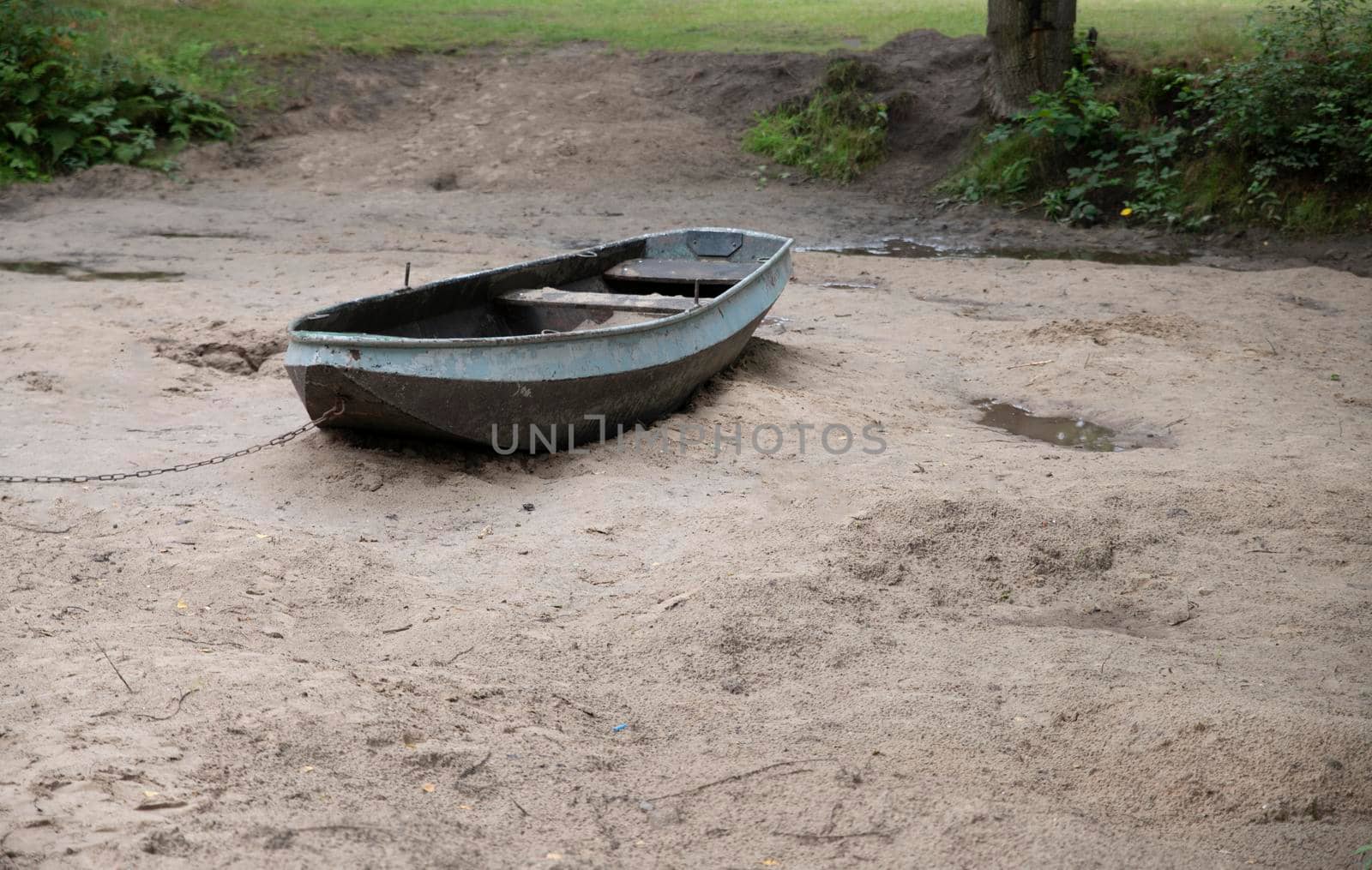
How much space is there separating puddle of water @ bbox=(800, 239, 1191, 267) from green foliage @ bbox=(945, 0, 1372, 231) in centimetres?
74

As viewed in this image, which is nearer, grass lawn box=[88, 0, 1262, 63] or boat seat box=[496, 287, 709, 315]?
boat seat box=[496, 287, 709, 315]

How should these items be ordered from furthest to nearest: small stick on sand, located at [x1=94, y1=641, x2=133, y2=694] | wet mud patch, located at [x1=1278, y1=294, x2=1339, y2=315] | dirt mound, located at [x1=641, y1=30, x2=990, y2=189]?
1. dirt mound, located at [x1=641, y1=30, x2=990, y2=189]
2. wet mud patch, located at [x1=1278, y1=294, x2=1339, y2=315]
3. small stick on sand, located at [x1=94, y1=641, x2=133, y2=694]

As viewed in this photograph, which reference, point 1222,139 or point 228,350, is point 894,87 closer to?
point 1222,139

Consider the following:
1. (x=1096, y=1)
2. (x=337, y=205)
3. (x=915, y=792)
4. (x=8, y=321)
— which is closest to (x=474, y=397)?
(x=915, y=792)

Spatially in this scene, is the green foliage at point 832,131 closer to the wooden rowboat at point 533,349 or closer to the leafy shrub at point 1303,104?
the leafy shrub at point 1303,104

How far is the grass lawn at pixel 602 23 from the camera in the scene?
1547 centimetres

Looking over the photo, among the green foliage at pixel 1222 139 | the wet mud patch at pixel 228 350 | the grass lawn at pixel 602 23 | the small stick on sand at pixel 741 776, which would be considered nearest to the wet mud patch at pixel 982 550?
the small stick on sand at pixel 741 776

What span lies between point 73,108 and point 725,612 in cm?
1230

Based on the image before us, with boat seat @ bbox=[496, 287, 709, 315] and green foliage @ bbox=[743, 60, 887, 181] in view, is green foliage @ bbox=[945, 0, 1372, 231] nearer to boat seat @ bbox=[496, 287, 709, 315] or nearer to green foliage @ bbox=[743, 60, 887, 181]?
green foliage @ bbox=[743, 60, 887, 181]

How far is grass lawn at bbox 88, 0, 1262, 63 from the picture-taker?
15.5 meters

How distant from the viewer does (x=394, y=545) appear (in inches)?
202

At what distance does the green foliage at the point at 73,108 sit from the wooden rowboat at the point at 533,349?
8014mm

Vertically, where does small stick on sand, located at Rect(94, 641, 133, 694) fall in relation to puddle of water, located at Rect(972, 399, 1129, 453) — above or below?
above

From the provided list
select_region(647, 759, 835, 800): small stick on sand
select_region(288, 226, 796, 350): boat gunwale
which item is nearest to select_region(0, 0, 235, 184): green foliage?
select_region(288, 226, 796, 350): boat gunwale
